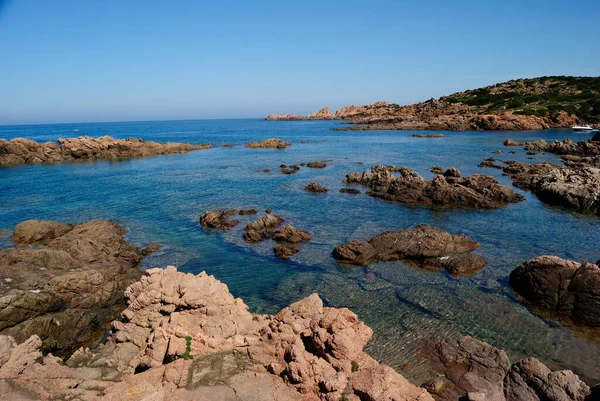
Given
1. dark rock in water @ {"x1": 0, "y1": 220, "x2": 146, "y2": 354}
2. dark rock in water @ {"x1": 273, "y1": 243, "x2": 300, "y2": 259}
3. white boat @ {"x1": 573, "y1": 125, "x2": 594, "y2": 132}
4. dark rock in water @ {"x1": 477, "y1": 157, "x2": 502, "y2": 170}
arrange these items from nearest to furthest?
dark rock in water @ {"x1": 0, "y1": 220, "x2": 146, "y2": 354} → dark rock in water @ {"x1": 273, "y1": 243, "x2": 300, "y2": 259} → dark rock in water @ {"x1": 477, "y1": 157, "x2": 502, "y2": 170} → white boat @ {"x1": 573, "y1": 125, "x2": 594, "y2": 132}

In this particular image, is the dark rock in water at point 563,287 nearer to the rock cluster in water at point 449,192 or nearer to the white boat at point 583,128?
the rock cluster in water at point 449,192

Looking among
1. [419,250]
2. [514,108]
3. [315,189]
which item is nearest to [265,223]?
[419,250]

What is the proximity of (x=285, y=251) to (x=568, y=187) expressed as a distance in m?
28.2

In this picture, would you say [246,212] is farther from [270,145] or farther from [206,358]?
[270,145]

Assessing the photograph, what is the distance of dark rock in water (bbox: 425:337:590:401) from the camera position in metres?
10.2

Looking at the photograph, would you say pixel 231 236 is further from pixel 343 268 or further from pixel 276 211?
pixel 343 268

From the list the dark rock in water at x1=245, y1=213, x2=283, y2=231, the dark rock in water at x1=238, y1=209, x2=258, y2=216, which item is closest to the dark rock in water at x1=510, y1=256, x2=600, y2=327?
the dark rock in water at x1=245, y1=213, x2=283, y2=231

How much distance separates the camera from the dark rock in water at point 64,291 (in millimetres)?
13617

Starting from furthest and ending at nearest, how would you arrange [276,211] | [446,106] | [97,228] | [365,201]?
[446,106] < [365,201] < [276,211] < [97,228]

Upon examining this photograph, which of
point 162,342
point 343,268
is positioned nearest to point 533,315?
point 343,268

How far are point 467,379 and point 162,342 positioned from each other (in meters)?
9.37

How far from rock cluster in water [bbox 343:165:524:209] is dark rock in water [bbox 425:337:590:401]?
2275cm

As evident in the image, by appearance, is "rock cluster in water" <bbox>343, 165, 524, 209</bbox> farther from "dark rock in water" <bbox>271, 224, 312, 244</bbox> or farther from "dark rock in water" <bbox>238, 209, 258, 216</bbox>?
"dark rock in water" <bbox>271, 224, 312, 244</bbox>

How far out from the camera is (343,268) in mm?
21359
